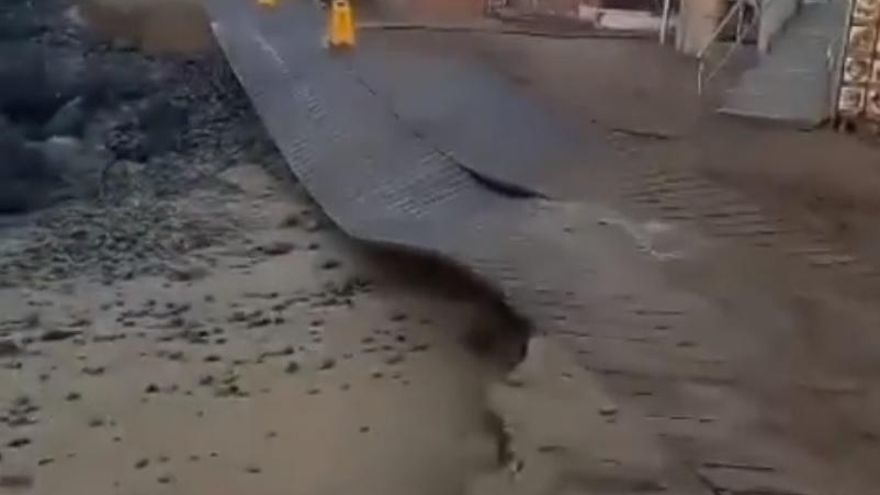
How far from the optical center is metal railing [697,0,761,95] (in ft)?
22.0

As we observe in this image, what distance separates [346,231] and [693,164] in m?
1.30

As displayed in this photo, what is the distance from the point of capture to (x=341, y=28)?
24.1ft

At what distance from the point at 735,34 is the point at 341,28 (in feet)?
6.79

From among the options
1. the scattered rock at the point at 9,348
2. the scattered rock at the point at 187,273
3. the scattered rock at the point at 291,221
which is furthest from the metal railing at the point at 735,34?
the scattered rock at the point at 9,348

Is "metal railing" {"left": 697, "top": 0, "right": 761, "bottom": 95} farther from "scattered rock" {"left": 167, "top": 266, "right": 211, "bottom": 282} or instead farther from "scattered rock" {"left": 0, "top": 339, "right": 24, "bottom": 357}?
"scattered rock" {"left": 0, "top": 339, "right": 24, "bottom": 357}

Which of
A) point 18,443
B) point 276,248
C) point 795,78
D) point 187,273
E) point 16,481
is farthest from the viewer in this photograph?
point 795,78

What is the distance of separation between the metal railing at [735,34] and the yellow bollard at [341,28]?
183 cm

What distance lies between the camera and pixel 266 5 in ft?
27.9

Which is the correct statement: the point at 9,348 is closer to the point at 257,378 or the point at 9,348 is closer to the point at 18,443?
the point at 18,443

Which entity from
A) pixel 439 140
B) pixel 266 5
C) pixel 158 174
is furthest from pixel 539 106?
pixel 266 5

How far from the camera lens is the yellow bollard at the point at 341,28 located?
729cm

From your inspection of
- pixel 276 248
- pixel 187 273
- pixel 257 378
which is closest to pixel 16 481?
pixel 257 378

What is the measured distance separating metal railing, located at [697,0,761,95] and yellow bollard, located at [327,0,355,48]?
6.02ft

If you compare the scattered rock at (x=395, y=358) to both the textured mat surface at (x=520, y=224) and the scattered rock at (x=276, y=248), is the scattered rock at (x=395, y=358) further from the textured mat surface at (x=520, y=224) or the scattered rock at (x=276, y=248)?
the scattered rock at (x=276, y=248)
